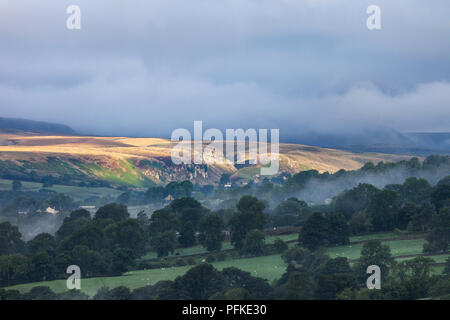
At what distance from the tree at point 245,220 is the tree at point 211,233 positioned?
2.50 meters

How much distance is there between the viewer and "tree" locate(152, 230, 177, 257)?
107 m

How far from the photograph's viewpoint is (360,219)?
4419 inches

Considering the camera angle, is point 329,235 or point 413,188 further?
point 413,188

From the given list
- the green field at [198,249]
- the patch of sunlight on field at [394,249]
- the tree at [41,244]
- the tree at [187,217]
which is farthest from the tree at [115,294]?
the tree at [187,217]

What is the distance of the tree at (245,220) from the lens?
10956cm

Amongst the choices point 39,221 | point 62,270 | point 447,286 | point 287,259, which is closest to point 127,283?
point 62,270

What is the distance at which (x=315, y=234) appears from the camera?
328 feet

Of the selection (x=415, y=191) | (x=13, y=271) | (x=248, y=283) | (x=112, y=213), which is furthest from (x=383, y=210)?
(x=13, y=271)

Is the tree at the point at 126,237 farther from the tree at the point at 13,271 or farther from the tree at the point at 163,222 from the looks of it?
the tree at the point at 13,271

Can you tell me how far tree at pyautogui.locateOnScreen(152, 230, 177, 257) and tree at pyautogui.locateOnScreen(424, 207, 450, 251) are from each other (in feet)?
145

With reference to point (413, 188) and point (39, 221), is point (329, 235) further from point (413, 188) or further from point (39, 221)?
point (39, 221)

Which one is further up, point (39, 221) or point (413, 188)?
point (413, 188)

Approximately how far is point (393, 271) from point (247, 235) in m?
Answer: 37.6

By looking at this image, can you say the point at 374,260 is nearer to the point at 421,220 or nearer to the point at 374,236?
the point at 374,236
